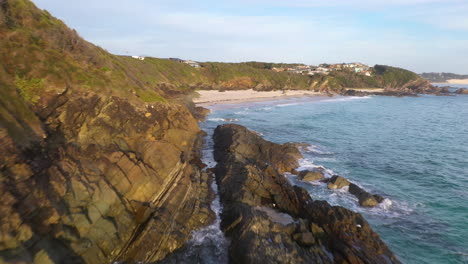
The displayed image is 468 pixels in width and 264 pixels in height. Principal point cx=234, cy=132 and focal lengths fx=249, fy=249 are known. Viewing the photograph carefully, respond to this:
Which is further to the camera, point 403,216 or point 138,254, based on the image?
point 403,216

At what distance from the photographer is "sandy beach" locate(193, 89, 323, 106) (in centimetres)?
6981

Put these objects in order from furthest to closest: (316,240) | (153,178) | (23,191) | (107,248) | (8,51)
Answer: (8,51)
(153,178)
(316,240)
(107,248)
(23,191)

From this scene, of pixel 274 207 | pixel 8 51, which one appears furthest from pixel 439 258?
pixel 8 51

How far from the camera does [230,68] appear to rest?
98.4 metres

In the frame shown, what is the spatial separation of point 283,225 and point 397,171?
17872 millimetres

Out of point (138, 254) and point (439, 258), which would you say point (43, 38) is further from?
point (439, 258)

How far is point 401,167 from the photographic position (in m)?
26.2

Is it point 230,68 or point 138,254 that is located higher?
point 230,68

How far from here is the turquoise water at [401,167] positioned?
15234mm

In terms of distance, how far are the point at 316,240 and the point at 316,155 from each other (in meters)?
17.2

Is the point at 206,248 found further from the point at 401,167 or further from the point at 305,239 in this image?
the point at 401,167

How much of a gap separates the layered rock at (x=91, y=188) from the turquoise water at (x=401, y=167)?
439 inches

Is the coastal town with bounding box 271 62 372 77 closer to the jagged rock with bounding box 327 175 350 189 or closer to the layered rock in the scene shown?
the jagged rock with bounding box 327 175 350 189

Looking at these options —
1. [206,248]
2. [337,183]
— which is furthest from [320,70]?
[206,248]
